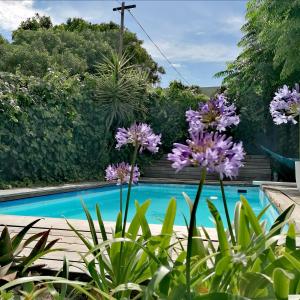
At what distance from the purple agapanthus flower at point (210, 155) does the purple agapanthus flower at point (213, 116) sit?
0.48 feet

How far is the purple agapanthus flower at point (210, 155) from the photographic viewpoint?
3.91ft

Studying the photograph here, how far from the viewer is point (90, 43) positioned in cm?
2797

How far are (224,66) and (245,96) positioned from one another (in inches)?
85.0

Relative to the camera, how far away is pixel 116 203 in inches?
378

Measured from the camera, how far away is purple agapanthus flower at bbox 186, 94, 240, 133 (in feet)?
4.65

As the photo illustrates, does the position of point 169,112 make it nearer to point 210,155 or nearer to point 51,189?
point 51,189

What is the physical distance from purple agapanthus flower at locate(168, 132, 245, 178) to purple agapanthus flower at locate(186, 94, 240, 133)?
15cm

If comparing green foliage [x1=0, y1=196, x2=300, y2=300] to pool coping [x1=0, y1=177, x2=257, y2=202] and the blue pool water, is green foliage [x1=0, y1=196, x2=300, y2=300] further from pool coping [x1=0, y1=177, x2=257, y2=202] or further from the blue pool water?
pool coping [x1=0, y1=177, x2=257, y2=202]

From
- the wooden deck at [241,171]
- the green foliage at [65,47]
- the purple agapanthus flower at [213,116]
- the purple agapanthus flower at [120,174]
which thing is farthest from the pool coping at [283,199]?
the green foliage at [65,47]

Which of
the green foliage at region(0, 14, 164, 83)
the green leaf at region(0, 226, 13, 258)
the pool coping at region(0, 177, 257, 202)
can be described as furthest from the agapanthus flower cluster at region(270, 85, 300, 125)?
the green foliage at region(0, 14, 164, 83)

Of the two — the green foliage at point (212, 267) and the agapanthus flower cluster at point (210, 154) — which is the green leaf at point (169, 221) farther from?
the agapanthus flower cluster at point (210, 154)

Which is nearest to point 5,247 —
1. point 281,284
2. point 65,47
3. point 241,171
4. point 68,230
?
point 68,230

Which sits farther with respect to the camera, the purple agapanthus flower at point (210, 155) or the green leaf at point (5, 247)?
the green leaf at point (5, 247)

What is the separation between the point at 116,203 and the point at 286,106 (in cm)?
774
